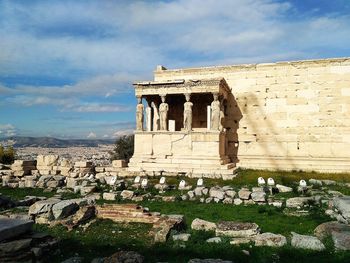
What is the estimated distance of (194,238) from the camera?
8711mm

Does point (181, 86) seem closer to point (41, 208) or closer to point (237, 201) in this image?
point (237, 201)

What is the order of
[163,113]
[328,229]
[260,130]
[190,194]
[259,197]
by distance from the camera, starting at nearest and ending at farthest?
[328,229]
[259,197]
[190,194]
[163,113]
[260,130]

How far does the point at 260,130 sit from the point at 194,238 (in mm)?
15914

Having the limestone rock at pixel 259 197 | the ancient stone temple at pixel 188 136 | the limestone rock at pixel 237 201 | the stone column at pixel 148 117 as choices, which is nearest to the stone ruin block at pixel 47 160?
the ancient stone temple at pixel 188 136

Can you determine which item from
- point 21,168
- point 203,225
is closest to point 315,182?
point 203,225

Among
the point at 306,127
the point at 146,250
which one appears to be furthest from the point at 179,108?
the point at 146,250

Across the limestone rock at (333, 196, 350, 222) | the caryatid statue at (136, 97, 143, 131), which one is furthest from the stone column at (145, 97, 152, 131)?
the limestone rock at (333, 196, 350, 222)

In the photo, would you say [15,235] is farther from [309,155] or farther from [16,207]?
[309,155]

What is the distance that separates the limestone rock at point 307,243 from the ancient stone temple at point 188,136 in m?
10.9

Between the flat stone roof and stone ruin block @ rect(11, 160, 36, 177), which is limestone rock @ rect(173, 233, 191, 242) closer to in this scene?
the flat stone roof

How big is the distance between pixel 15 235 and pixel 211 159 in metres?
13.8

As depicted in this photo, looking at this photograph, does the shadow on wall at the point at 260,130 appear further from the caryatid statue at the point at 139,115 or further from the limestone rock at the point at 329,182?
the caryatid statue at the point at 139,115

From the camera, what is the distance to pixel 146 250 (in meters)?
8.17

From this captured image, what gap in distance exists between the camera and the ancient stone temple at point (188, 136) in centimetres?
2064
